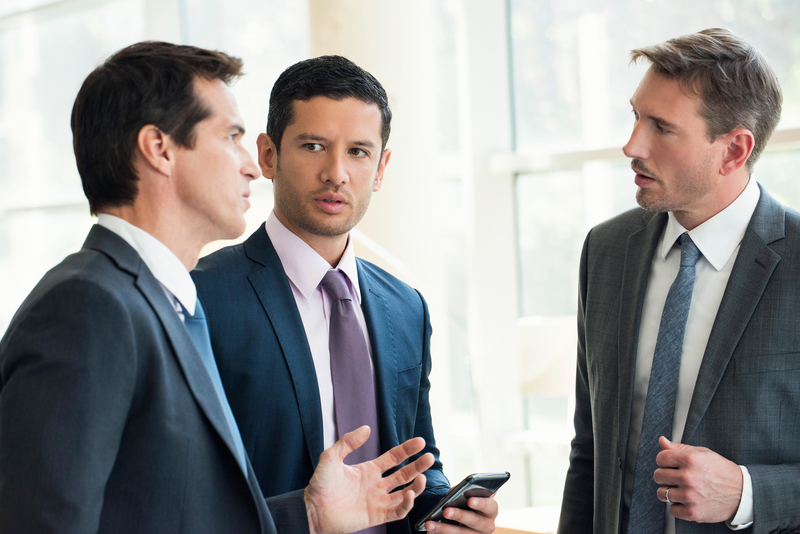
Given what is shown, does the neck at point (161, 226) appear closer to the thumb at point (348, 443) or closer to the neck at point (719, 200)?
the thumb at point (348, 443)

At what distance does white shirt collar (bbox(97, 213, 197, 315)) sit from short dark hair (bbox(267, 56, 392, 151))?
598mm

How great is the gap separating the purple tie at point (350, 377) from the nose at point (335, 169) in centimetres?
23

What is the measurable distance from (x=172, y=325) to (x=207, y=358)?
18cm

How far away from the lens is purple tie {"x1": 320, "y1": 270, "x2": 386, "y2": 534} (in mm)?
1631

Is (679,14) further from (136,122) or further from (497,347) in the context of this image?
(136,122)

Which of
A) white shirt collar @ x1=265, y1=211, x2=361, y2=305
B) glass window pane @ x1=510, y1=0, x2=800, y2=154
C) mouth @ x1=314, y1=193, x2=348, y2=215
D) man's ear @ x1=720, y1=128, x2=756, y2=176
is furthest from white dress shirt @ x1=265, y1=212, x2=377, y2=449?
glass window pane @ x1=510, y1=0, x2=800, y2=154

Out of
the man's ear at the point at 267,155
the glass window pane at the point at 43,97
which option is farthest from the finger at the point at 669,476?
the glass window pane at the point at 43,97

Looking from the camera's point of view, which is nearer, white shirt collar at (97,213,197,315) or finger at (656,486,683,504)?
white shirt collar at (97,213,197,315)

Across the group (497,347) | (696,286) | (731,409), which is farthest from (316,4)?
(731,409)

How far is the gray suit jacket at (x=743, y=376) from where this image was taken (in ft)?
4.98

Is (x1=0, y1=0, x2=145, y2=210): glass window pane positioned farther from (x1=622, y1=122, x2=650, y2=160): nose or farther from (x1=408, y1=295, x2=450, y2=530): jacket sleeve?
(x1=622, y1=122, x2=650, y2=160): nose

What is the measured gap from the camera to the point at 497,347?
4219 millimetres

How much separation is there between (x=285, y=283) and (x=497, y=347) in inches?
107

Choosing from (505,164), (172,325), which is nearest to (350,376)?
(172,325)
